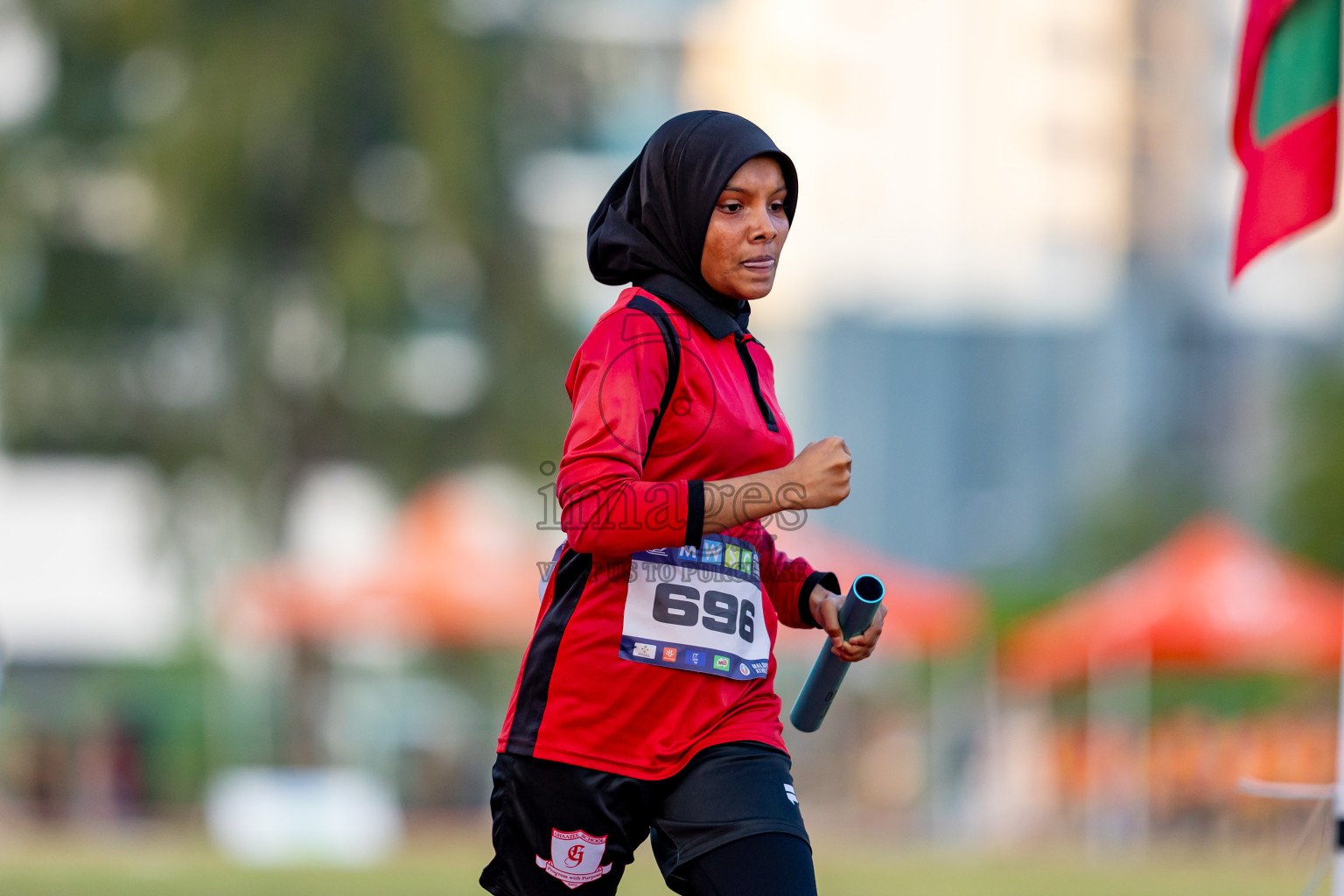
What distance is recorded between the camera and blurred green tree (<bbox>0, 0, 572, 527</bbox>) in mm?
18875

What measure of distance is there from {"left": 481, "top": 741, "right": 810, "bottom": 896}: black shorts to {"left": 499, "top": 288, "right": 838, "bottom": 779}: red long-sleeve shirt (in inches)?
1.3

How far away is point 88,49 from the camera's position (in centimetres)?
1898

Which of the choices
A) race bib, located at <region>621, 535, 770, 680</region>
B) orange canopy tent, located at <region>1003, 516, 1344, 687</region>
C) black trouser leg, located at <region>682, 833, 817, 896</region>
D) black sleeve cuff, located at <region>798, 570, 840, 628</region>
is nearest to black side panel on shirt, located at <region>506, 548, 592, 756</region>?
race bib, located at <region>621, 535, 770, 680</region>

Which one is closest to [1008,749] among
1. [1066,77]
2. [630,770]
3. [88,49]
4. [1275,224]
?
[88,49]

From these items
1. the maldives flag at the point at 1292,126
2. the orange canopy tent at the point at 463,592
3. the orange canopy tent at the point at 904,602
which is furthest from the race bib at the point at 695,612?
the orange canopy tent at the point at 463,592

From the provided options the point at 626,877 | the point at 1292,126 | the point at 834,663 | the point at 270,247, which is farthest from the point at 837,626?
the point at 270,247

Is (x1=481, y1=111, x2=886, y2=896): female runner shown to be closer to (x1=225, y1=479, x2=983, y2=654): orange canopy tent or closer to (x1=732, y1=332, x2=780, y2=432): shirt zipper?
(x1=732, y1=332, x2=780, y2=432): shirt zipper

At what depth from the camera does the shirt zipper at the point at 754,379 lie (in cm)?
301

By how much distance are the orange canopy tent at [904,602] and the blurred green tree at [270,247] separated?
405cm

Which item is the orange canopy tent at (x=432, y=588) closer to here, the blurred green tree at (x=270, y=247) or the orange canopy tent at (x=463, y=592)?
the orange canopy tent at (x=463, y=592)

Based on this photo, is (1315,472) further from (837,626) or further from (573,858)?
(573,858)

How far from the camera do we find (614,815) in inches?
112

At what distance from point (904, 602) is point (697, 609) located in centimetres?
1415

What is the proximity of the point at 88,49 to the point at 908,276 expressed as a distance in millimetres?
40086
